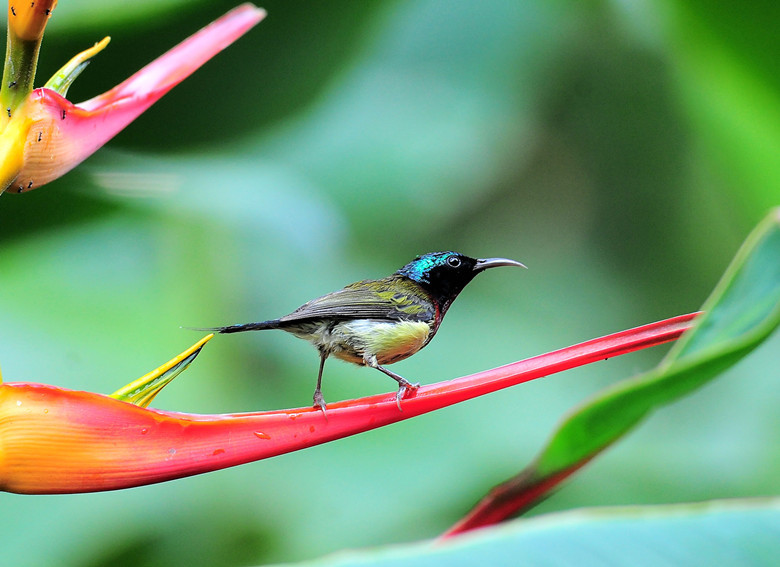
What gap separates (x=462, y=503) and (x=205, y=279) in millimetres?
579

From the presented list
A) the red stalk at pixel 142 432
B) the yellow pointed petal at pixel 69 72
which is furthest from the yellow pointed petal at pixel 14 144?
the red stalk at pixel 142 432

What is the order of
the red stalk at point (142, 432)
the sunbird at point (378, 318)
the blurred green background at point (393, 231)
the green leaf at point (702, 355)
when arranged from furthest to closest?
the blurred green background at point (393, 231), the sunbird at point (378, 318), the red stalk at point (142, 432), the green leaf at point (702, 355)

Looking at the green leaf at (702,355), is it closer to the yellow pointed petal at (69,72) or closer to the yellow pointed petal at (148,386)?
the yellow pointed petal at (148,386)

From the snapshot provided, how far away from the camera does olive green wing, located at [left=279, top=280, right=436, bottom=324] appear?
739mm

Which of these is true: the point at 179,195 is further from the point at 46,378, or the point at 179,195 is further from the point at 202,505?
the point at 202,505

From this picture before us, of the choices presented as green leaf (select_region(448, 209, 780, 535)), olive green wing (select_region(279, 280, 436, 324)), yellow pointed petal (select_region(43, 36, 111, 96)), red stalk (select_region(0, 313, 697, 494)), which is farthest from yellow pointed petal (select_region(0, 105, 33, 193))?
green leaf (select_region(448, 209, 780, 535))

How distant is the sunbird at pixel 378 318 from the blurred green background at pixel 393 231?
0.45 metres

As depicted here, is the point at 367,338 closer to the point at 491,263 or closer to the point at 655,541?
the point at 491,263

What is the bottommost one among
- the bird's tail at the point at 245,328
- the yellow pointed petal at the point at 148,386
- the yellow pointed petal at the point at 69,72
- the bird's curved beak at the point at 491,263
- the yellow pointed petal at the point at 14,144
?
the yellow pointed petal at the point at 148,386

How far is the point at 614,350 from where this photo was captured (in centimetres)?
45

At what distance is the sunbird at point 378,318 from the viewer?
28.8 inches

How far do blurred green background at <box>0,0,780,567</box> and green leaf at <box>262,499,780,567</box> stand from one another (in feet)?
2.54

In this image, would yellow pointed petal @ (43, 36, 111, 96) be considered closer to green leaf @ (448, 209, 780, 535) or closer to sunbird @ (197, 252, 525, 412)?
sunbird @ (197, 252, 525, 412)

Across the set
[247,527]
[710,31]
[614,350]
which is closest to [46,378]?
[247,527]
